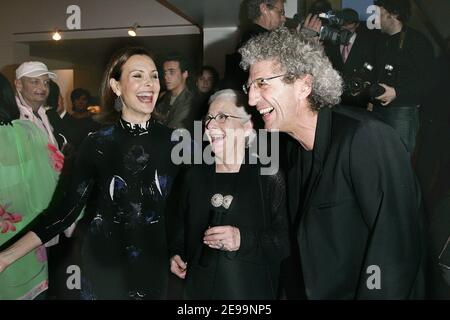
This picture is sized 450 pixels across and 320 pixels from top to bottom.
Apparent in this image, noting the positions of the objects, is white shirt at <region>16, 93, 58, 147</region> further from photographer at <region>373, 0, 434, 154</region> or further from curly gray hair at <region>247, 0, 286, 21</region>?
photographer at <region>373, 0, 434, 154</region>

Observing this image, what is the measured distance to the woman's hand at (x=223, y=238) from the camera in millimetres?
1163

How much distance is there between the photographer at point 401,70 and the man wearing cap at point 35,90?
1176 millimetres

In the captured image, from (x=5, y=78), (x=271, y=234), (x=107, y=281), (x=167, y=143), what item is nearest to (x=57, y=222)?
(x=107, y=281)

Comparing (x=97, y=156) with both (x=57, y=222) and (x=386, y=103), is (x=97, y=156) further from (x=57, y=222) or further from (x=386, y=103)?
(x=386, y=103)

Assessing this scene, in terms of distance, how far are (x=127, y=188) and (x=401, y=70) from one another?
98 cm

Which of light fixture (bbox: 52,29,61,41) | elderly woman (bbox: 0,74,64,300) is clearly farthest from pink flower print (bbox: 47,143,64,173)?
light fixture (bbox: 52,29,61,41)

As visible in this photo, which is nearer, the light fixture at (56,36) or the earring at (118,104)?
the earring at (118,104)

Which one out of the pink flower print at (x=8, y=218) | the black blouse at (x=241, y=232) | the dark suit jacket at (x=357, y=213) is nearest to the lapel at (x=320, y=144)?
the dark suit jacket at (x=357, y=213)

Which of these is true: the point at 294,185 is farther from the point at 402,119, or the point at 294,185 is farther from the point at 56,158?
the point at 56,158

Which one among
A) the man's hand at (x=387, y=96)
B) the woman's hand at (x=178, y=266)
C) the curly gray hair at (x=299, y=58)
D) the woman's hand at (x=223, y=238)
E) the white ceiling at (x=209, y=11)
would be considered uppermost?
the white ceiling at (x=209, y=11)

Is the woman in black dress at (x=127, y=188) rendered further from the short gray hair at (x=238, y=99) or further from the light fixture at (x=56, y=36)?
the light fixture at (x=56, y=36)

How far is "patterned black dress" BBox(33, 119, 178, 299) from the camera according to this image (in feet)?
4.39

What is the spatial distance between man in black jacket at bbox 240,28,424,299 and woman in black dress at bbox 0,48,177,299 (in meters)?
0.36
